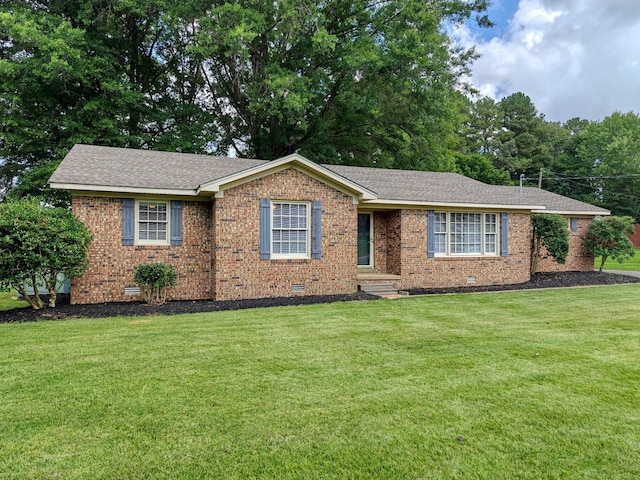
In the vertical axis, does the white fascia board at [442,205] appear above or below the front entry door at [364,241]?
above

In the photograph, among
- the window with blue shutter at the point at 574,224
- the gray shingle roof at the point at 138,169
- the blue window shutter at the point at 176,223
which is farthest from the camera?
the window with blue shutter at the point at 574,224

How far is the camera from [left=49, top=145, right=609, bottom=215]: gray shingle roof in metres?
9.74

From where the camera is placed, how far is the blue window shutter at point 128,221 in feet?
32.3

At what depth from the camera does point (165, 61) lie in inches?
827

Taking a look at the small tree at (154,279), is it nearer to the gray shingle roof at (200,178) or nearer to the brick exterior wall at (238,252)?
the brick exterior wall at (238,252)

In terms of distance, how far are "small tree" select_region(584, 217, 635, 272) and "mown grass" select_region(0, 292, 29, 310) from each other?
1928 centimetres

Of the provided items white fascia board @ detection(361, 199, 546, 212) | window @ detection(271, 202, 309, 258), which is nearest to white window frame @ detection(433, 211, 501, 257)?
white fascia board @ detection(361, 199, 546, 212)

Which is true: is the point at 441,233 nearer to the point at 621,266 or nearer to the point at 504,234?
the point at 504,234

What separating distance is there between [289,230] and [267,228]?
0.62 m

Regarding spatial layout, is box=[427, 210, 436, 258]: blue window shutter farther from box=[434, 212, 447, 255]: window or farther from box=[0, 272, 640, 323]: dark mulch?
box=[0, 272, 640, 323]: dark mulch

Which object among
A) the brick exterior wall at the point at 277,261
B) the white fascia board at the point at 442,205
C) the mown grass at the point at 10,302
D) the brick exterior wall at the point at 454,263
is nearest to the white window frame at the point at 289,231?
the brick exterior wall at the point at 277,261

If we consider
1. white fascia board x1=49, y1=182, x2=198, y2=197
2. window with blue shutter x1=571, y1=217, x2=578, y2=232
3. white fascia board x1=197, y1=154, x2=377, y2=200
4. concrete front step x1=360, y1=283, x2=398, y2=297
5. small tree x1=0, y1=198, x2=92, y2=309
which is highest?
white fascia board x1=197, y1=154, x2=377, y2=200

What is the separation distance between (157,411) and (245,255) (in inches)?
262

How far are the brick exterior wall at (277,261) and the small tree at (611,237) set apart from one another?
10887 millimetres
